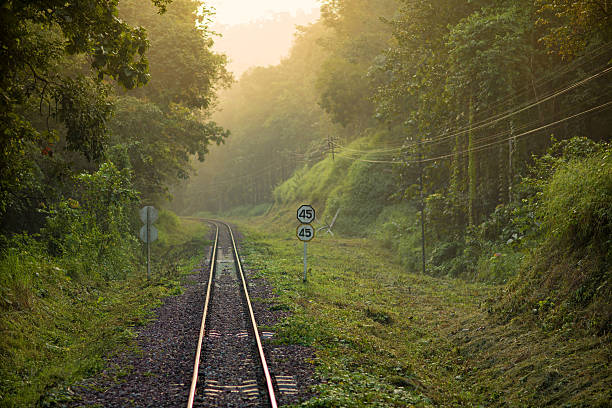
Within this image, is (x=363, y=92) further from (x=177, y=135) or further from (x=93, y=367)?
(x=93, y=367)

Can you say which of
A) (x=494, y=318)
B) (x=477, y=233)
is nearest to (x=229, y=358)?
(x=494, y=318)

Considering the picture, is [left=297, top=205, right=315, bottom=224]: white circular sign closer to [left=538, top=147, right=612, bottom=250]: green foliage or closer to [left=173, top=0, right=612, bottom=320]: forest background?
[left=173, top=0, right=612, bottom=320]: forest background

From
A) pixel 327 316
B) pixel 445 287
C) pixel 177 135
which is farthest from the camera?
pixel 177 135

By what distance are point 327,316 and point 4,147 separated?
795cm

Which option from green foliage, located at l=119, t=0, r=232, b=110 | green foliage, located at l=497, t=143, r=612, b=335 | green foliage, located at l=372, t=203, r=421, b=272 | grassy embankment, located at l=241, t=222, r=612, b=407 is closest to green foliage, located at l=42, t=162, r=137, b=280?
grassy embankment, located at l=241, t=222, r=612, b=407

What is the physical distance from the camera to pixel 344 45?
45.8 m

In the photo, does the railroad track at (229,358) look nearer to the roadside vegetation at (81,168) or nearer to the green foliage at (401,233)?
the roadside vegetation at (81,168)

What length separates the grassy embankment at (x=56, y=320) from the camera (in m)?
7.56

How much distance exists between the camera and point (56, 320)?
10781mm

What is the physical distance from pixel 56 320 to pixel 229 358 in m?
4.64

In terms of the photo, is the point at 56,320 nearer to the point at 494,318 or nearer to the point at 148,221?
the point at 148,221

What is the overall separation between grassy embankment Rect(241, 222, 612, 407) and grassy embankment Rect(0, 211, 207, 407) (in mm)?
3724

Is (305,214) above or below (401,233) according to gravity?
above

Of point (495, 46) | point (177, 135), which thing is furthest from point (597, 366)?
point (177, 135)
